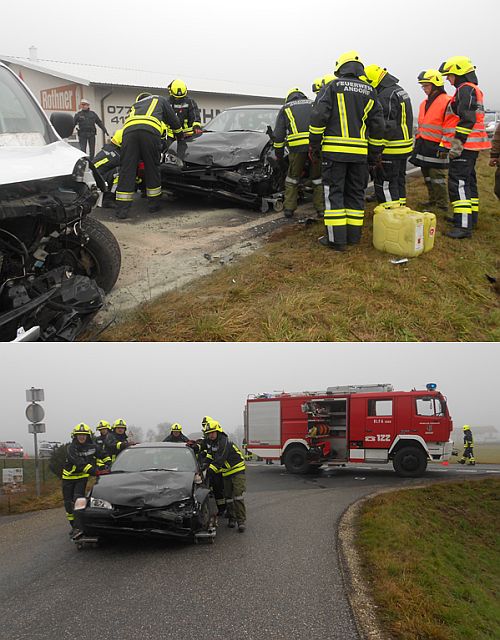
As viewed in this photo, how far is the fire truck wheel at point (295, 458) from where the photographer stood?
11617 mm

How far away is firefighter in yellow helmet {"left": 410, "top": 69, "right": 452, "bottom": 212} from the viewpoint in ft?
25.3

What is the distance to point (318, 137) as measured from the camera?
631 centimetres

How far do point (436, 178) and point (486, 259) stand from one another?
1.80 m

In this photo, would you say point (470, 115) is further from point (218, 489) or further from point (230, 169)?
point (218, 489)

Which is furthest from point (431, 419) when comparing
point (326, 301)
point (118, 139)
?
point (118, 139)

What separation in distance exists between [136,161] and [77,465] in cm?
347

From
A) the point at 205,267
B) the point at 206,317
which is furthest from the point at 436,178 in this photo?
the point at 206,317

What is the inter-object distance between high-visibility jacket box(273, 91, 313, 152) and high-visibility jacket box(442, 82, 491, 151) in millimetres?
1741

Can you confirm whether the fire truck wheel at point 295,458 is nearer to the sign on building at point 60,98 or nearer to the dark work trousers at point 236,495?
the dark work trousers at point 236,495

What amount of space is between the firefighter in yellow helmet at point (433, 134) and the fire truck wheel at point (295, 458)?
5.56 metres

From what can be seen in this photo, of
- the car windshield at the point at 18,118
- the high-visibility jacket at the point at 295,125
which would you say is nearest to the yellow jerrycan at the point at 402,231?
the high-visibility jacket at the point at 295,125

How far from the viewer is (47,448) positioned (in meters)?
6.34

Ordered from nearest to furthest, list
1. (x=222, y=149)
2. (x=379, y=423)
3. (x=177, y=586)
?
1. (x=177, y=586)
2. (x=222, y=149)
3. (x=379, y=423)

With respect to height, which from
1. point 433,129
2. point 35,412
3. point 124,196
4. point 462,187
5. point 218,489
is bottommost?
point 218,489
